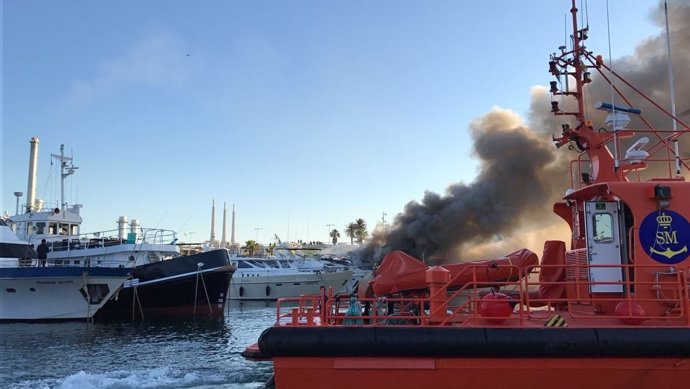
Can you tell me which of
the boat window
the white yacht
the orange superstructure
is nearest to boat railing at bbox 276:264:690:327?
the orange superstructure

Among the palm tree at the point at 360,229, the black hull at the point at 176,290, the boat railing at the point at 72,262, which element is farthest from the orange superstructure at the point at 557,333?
the palm tree at the point at 360,229

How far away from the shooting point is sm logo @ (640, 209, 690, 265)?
695cm

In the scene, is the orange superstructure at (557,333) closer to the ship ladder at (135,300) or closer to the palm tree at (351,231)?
the ship ladder at (135,300)

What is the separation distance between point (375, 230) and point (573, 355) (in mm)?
43068

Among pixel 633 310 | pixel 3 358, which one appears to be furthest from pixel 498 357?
pixel 3 358

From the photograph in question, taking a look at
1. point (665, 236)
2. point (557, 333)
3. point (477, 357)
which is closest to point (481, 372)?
point (477, 357)

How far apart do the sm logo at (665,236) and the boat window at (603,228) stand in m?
0.43

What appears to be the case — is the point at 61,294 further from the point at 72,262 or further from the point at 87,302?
the point at 72,262

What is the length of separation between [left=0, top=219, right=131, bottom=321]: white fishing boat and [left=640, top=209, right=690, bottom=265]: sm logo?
20.6 m

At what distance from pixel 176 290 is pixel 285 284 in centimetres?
1287

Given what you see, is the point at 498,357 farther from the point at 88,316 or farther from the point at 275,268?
the point at 275,268

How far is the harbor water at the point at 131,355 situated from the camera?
11.0 meters

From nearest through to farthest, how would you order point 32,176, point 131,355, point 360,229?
point 131,355
point 32,176
point 360,229

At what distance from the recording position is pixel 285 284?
3706cm
